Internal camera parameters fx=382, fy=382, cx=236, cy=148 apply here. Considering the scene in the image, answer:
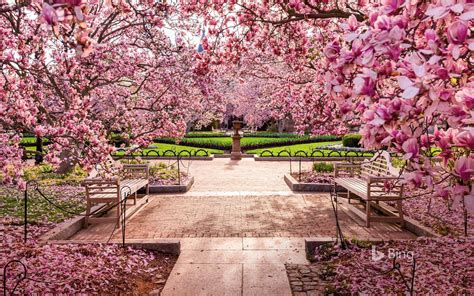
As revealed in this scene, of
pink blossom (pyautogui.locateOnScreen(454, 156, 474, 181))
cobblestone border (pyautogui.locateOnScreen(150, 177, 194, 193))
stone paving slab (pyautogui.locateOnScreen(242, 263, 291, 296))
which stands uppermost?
pink blossom (pyautogui.locateOnScreen(454, 156, 474, 181))

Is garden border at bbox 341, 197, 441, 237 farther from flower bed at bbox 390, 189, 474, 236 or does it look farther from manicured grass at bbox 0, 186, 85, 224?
manicured grass at bbox 0, 186, 85, 224

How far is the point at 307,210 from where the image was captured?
8.71 meters

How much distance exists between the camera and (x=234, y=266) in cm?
525

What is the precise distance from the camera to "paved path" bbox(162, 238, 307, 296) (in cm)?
454

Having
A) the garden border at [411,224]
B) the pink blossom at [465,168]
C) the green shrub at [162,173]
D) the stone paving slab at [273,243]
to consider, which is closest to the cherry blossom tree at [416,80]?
the pink blossom at [465,168]

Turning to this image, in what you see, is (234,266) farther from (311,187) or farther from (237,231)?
(311,187)

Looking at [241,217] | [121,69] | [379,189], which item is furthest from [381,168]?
[121,69]

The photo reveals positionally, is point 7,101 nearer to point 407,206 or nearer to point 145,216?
point 145,216

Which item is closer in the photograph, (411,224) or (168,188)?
(411,224)

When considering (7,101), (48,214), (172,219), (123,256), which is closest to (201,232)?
(172,219)

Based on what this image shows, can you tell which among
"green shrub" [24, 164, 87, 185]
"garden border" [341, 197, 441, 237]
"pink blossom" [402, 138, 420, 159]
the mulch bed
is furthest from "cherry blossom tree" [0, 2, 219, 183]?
"pink blossom" [402, 138, 420, 159]

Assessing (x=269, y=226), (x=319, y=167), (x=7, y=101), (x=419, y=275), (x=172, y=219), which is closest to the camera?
(x=419, y=275)

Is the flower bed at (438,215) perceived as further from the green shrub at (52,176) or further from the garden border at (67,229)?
the green shrub at (52,176)

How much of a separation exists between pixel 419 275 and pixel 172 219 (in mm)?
4918
